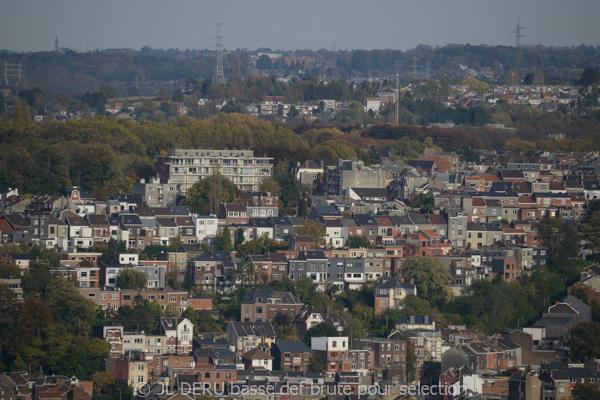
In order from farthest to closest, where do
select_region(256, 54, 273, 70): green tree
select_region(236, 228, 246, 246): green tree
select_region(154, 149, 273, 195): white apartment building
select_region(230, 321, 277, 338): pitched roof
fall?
1. select_region(256, 54, 273, 70): green tree
2. select_region(154, 149, 273, 195): white apartment building
3. select_region(236, 228, 246, 246): green tree
4. select_region(230, 321, 277, 338): pitched roof

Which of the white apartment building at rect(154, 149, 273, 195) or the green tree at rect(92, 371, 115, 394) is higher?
A: the white apartment building at rect(154, 149, 273, 195)

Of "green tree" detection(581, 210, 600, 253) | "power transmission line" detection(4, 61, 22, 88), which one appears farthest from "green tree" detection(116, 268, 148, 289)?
"power transmission line" detection(4, 61, 22, 88)

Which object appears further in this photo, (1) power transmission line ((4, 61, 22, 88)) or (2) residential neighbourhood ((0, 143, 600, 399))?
(1) power transmission line ((4, 61, 22, 88))

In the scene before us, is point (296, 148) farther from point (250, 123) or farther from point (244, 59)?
point (244, 59)

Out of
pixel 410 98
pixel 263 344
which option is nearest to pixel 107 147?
pixel 263 344

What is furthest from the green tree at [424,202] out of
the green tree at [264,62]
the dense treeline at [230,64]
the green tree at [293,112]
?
the green tree at [264,62]

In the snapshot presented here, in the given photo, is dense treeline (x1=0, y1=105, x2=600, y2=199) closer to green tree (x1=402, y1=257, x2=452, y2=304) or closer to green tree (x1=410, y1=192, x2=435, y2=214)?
green tree (x1=410, y1=192, x2=435, y2=214)

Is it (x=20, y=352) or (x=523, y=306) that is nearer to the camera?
(x=20, y=352)

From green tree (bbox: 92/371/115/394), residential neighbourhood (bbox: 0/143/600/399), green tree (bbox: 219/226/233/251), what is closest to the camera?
green tree (bbox: 92/371/115/394)
